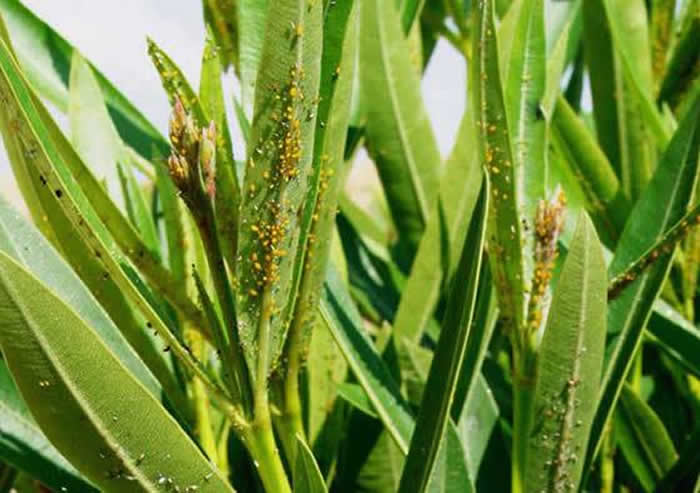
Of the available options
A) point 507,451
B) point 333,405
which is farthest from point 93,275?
point 507,451

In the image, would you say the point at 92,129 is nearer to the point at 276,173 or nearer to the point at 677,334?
the point at 276,173

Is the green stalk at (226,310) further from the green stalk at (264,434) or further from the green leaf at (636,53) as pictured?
the green leaf at (636,53)

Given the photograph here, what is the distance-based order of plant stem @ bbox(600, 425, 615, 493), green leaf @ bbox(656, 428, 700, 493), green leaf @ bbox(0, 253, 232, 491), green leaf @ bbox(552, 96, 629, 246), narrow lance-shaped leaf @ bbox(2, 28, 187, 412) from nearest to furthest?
A: green leaf @ bbox(0, 253, 232, 491), narrow lance-shaped leaf @ bbox(2, 28, 187, 412), green leaf @ bbox(656, 428, 700, 493), plant stem @ bbox(600, 425, 615, 493), green leaf @ bbox(552, 96, 629, 246)

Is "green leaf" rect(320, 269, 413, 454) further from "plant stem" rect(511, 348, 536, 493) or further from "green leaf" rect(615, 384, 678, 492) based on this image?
"green leaf" rect(615, 384, 678, 492)

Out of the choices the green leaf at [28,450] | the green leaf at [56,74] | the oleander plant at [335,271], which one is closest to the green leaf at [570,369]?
the oleander plant at [335,271]

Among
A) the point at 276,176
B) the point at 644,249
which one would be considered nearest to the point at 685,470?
the point at 644,249

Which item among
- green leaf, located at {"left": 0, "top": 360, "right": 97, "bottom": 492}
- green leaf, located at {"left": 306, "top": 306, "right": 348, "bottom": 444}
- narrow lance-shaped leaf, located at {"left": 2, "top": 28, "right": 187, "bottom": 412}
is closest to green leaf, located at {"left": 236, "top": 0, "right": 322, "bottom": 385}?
narrow lance-shaped leaf, located at {"left": 2, "top": 28, "right": 187, "bottom": 412}
